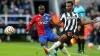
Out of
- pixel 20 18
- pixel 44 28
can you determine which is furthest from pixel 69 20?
pixel 20 18

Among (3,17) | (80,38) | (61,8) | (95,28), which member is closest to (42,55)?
(80,38)

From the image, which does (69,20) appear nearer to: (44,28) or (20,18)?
(44,28)

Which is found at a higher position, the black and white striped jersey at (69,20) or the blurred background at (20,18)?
the black and white striped jersey at (69,20)

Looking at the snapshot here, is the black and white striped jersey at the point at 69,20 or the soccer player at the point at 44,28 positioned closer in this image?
the black and white striped jersey at the point at 69,20

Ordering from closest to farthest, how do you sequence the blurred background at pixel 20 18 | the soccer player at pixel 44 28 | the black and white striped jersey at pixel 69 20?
the black and white striped jersey at pixel 69 20 < the soccer player at pixel 44 28 < the blurred background at pixel 20 18

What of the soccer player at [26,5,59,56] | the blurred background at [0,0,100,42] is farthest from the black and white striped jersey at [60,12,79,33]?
the blurred background at [0,0,100,42]

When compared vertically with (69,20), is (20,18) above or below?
below

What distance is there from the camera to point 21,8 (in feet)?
99.7

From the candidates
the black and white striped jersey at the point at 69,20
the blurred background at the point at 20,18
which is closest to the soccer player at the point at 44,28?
the black and white striped jersey at the point at 69,20

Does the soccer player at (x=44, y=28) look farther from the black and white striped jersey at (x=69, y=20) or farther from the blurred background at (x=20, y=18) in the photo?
the blurred background at (x=20, y=18)

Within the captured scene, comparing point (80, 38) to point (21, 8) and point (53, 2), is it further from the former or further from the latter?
point (53, 2)

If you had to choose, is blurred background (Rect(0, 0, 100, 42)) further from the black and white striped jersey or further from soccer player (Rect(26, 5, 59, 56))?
the black and white striped jersey

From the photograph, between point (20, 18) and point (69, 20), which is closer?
point (69, 20)

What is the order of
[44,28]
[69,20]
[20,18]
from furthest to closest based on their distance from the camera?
1. [20,18]
2. [44,28]
3. [69,20]
